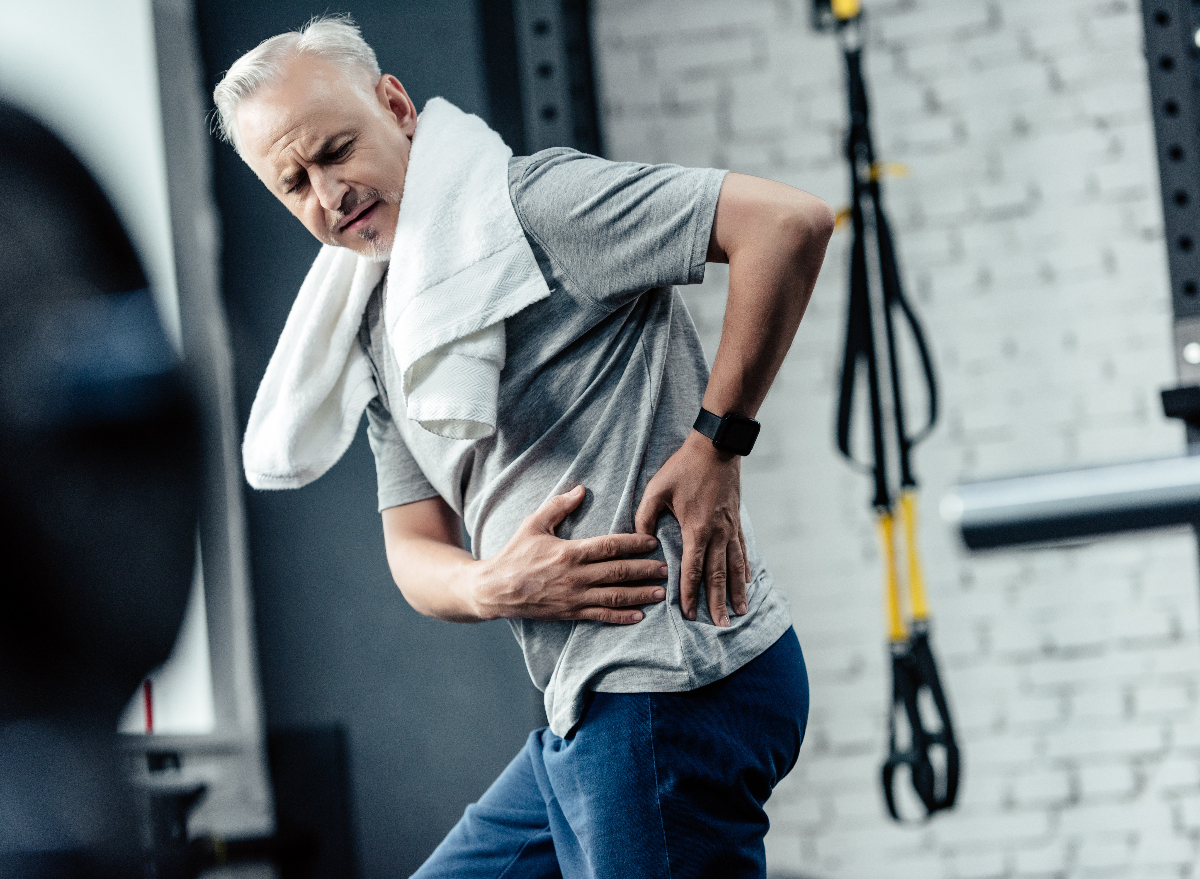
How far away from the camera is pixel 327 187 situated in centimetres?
79

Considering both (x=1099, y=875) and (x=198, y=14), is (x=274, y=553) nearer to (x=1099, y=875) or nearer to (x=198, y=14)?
(x=198, y=14)

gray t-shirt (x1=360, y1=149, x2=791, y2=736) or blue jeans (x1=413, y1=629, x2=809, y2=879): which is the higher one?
gray t-shirt (x1=360, y1=149, x2=791, y2=736)

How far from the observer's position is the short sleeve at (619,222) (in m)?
0.72

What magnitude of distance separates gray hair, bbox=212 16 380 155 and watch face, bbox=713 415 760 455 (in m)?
0.40

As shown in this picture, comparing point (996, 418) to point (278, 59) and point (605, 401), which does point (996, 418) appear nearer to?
point (605, 401)

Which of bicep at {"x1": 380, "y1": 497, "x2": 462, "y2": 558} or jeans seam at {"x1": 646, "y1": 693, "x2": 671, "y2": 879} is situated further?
bicep at {"x1": 380, "y1": 497, "x2": 462, "y2": 558}

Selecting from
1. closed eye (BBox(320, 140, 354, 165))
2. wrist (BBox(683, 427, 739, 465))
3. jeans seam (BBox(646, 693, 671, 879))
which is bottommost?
jeans seam (BBox(646, 693, 671, 879))

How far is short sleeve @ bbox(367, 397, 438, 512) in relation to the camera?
0.96 metres

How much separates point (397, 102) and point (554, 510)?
36cm

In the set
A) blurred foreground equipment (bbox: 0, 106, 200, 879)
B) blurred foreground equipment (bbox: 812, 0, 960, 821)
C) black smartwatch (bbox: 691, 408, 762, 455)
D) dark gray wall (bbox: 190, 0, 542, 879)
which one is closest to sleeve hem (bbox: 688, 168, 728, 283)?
black smartwatch (bbox: 691, 408, 762, 455)

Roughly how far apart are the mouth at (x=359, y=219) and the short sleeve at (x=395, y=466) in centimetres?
19

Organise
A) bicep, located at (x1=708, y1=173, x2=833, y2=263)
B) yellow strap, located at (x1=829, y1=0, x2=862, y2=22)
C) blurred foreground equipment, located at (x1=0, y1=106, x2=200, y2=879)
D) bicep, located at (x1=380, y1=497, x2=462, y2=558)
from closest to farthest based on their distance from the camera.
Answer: bicep, located at (x1=708, y1=173, x2=833, y2=263) → bicep, located at (x1=380, y1=497, x2=462, y2=558) → yellow strap, located at (x1=829, y1=0, x2=862, y2=22) → blurred foreground equipment, located at (x1=0, y1=106, x2=200, y2=879)

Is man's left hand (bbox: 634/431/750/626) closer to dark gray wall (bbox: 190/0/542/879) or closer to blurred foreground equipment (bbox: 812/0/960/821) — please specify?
blurred foreground equipment (bbox: 812/0/960/821)

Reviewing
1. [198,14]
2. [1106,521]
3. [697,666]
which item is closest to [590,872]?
[697,666]
